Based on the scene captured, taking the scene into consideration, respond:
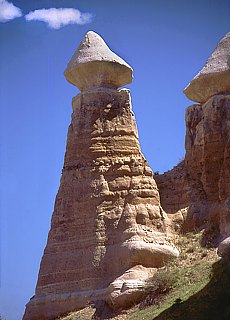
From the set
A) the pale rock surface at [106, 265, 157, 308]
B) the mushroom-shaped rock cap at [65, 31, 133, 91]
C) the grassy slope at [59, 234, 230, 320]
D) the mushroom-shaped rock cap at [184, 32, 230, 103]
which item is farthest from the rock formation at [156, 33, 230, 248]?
the pale rock surface at [106, 265, 157, 308]

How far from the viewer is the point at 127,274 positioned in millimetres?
29312

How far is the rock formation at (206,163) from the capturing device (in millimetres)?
32188

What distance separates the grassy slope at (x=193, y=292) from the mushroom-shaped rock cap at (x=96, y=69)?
6.72 metres

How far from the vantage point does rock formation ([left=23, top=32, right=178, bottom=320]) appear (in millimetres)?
29875

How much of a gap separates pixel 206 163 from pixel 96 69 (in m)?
5.38

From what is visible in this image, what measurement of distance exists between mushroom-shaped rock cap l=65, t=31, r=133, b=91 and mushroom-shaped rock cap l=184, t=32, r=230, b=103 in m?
2.71

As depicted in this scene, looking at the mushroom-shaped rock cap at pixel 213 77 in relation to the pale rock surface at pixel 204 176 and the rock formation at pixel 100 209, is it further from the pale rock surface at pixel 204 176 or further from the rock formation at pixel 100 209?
the rock formation at pixel 100 209

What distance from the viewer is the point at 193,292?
26969 millimetres

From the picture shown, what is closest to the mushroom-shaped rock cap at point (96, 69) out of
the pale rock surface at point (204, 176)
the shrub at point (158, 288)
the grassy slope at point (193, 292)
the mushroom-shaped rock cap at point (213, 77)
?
the mushroom-shaped rock cap at point (213, 77)

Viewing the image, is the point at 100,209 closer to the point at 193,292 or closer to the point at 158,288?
the point at 158,288

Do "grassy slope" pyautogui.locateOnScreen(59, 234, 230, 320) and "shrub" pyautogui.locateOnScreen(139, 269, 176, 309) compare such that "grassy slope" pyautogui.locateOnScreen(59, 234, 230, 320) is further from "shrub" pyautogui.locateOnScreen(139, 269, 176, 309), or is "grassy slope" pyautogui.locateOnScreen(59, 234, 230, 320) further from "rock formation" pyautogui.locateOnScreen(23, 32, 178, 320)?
"rock formation" pyautogui.locateOnScreen(23, 32, 178, 320)

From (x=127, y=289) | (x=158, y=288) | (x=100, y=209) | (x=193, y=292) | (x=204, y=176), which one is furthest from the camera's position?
(x=204, y=176)

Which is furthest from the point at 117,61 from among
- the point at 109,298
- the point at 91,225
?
the point at 109,298

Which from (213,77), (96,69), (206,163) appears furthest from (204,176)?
(96,69)
